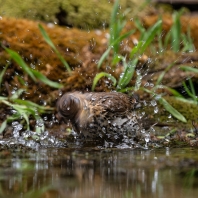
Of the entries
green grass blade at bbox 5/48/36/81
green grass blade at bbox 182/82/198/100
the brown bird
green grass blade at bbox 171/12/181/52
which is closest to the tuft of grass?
green grass blade at bbox 5/48/36/81

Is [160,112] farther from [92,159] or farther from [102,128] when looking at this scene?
[92,159]

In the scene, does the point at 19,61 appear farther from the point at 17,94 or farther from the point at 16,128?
the point at 16,128

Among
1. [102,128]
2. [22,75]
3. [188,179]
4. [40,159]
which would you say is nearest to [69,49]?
[22,75]

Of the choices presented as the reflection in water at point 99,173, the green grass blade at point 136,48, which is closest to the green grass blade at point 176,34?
the green grass blade at point 136,48

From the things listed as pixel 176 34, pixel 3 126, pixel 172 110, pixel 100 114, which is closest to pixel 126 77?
pixel 172 110

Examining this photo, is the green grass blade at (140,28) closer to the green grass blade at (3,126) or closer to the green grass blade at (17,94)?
the green grass blade at (17,94)

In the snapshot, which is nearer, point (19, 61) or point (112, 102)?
point (112, 102)
